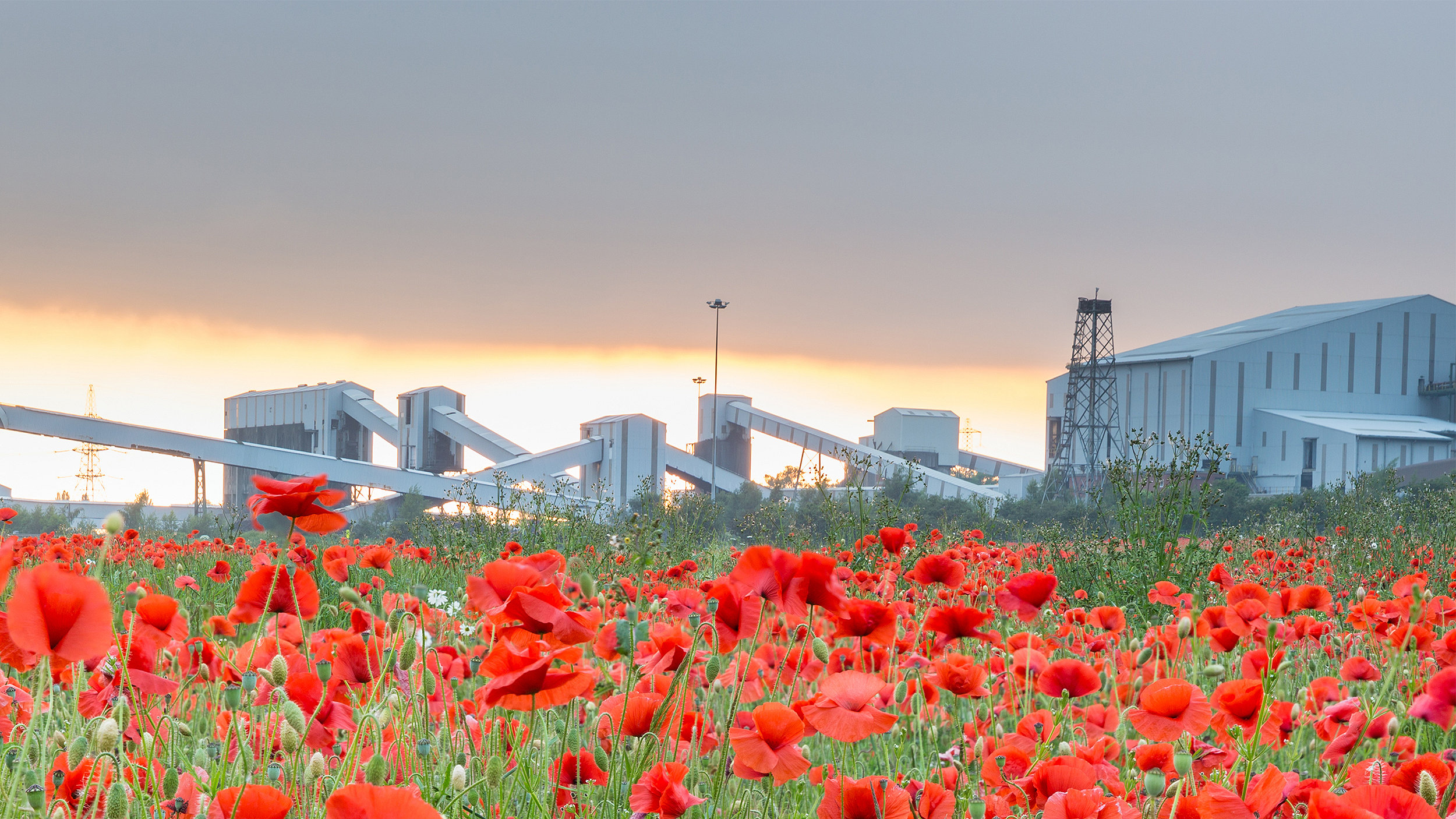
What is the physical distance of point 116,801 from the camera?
0.83 m

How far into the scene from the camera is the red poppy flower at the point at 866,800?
120 centimetres

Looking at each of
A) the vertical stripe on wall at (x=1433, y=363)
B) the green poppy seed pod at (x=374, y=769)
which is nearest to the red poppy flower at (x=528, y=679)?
the green poppy seed pod at (x=374, y=769)

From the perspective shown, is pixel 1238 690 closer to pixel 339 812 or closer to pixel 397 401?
pixel 339 812

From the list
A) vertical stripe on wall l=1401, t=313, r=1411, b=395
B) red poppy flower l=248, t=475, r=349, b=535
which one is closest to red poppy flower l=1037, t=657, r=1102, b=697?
red poppy flower l=248, t=475, r=349, b=535

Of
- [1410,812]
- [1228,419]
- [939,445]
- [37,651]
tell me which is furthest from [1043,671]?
[939,445]

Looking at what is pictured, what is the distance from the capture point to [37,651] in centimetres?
89

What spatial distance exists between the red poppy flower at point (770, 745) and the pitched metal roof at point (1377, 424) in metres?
38.5

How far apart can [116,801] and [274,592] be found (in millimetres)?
683

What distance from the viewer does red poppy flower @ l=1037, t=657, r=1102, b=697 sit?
1748 millimetres

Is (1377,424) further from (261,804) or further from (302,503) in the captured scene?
(261,804)

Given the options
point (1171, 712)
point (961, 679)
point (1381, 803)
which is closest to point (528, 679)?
point (1381, 803)

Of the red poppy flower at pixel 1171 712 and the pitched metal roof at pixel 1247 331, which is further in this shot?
the pitched metal roof at pixel 1247 331

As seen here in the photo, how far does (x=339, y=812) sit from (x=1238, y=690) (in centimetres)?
122

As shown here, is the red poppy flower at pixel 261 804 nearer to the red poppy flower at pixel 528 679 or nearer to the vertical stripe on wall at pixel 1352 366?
the red poppy flower at pixel 528 679
